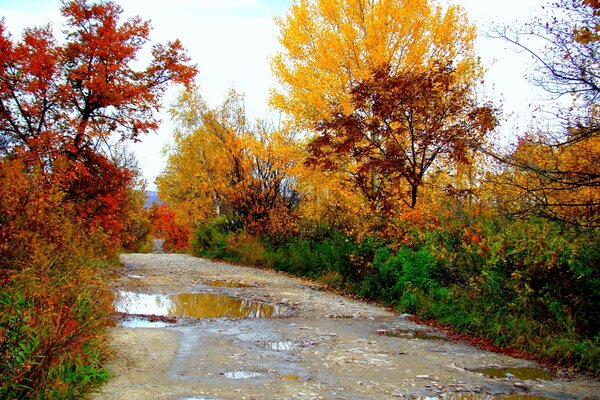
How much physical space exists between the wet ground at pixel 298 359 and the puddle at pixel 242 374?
0.04ft

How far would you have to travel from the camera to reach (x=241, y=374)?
19.1 feet

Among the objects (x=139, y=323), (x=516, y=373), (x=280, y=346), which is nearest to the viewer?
(x=516, y=373)

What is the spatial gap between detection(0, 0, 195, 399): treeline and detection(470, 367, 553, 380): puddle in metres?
4.60

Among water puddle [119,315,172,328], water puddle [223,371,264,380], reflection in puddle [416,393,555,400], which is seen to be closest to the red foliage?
water puddle [119,315,172,328]

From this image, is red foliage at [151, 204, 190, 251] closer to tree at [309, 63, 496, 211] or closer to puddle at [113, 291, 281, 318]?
puddle at [113, 291, 281, 318]

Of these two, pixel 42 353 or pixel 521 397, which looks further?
pixel 521 397

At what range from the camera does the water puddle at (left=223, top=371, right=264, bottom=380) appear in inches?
225

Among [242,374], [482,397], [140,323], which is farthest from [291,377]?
[140,323]

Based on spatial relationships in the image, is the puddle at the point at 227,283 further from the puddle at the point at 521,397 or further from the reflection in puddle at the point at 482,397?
the puddle at the point at 521,397

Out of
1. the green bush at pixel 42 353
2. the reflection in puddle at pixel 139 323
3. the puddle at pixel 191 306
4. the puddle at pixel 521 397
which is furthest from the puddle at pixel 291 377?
Answer: the puddle at pixel 191 306

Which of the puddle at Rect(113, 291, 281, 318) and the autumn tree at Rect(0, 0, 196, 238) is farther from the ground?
the autumn tree at Rect(0, 0, 196, 238)

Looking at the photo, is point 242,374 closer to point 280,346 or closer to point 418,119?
point 280,346

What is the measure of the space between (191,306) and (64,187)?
357cm

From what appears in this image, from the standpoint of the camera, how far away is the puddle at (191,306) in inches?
389
